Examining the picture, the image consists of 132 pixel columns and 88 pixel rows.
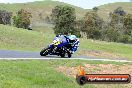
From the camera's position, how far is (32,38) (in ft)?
167

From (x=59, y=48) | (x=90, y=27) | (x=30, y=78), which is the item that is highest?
(x=30, y=78)

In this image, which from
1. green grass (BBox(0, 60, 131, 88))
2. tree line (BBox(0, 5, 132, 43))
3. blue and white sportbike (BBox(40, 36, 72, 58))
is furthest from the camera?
tree line (BBox(0, 5, 132, 43))

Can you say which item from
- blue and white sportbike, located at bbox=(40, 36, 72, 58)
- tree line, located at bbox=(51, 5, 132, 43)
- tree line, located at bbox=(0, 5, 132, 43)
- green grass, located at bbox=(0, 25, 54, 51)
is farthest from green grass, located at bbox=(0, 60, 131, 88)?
tree line, located at bbox=(51, 5, 132, 43)

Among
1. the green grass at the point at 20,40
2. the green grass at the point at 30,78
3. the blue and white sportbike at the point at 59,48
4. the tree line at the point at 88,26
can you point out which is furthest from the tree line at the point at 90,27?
the green grass at the point at 30,78

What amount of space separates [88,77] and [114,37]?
3827 inches

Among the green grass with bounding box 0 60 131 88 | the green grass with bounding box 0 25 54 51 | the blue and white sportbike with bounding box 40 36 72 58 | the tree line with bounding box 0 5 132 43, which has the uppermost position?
the green grass with bounding box 0 60 131 88

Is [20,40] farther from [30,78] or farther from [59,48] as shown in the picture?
[30,78]

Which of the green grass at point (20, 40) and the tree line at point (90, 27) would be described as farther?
the tree line at point (90, 27)

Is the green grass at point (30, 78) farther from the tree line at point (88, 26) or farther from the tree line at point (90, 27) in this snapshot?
the tree line at point (90, 27)

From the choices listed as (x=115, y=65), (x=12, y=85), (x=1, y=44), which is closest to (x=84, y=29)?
(x=1, y=44)

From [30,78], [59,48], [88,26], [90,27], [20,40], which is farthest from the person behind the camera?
[88,26]

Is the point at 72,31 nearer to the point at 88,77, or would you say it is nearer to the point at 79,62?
the point at 79,62

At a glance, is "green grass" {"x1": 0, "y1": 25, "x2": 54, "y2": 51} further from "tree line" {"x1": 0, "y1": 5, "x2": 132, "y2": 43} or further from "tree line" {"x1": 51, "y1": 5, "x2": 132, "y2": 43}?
"tree line" {"x1": 51, "y1": 5, "x2": 132, "y2": 43}

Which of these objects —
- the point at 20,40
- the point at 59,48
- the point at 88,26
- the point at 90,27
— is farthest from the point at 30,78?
the point at 88,26
